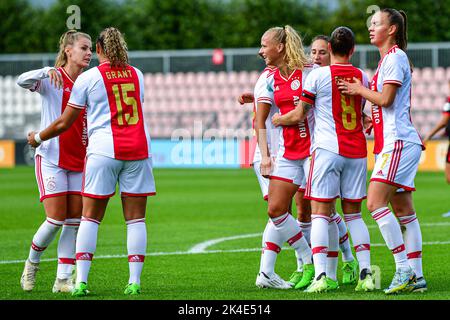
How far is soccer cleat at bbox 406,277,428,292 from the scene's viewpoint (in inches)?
295

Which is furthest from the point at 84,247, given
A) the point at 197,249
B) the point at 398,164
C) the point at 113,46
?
the point at 197,249

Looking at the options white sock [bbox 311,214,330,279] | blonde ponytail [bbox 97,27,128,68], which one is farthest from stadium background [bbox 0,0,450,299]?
blonde ponytail [bbox 97,27,128,68]

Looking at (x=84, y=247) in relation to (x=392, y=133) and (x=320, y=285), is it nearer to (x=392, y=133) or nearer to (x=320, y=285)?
(x=320, y=285)

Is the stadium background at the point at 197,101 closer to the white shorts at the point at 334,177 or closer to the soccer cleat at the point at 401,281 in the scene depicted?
the soccer cleat at the point at 401,281

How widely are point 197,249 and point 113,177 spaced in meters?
3.98

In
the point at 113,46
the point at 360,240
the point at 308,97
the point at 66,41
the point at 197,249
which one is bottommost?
the point at 197,249

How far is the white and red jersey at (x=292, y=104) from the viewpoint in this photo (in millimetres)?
7902

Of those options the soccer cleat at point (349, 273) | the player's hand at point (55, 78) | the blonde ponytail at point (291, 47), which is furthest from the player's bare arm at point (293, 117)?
the player's hand at point (55, 78)

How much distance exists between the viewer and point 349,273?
8.45 m

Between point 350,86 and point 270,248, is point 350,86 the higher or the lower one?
the higher one

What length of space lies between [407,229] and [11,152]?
28.3 metres

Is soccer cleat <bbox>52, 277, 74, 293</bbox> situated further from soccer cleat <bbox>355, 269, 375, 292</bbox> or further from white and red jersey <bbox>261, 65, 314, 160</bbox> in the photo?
soccer cleat <bbox>355, 269, 375, 292</bbox>

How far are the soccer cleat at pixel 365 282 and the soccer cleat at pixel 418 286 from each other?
1.02ft

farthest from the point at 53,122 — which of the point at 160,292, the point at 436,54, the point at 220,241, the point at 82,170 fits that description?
the point at 436,54
